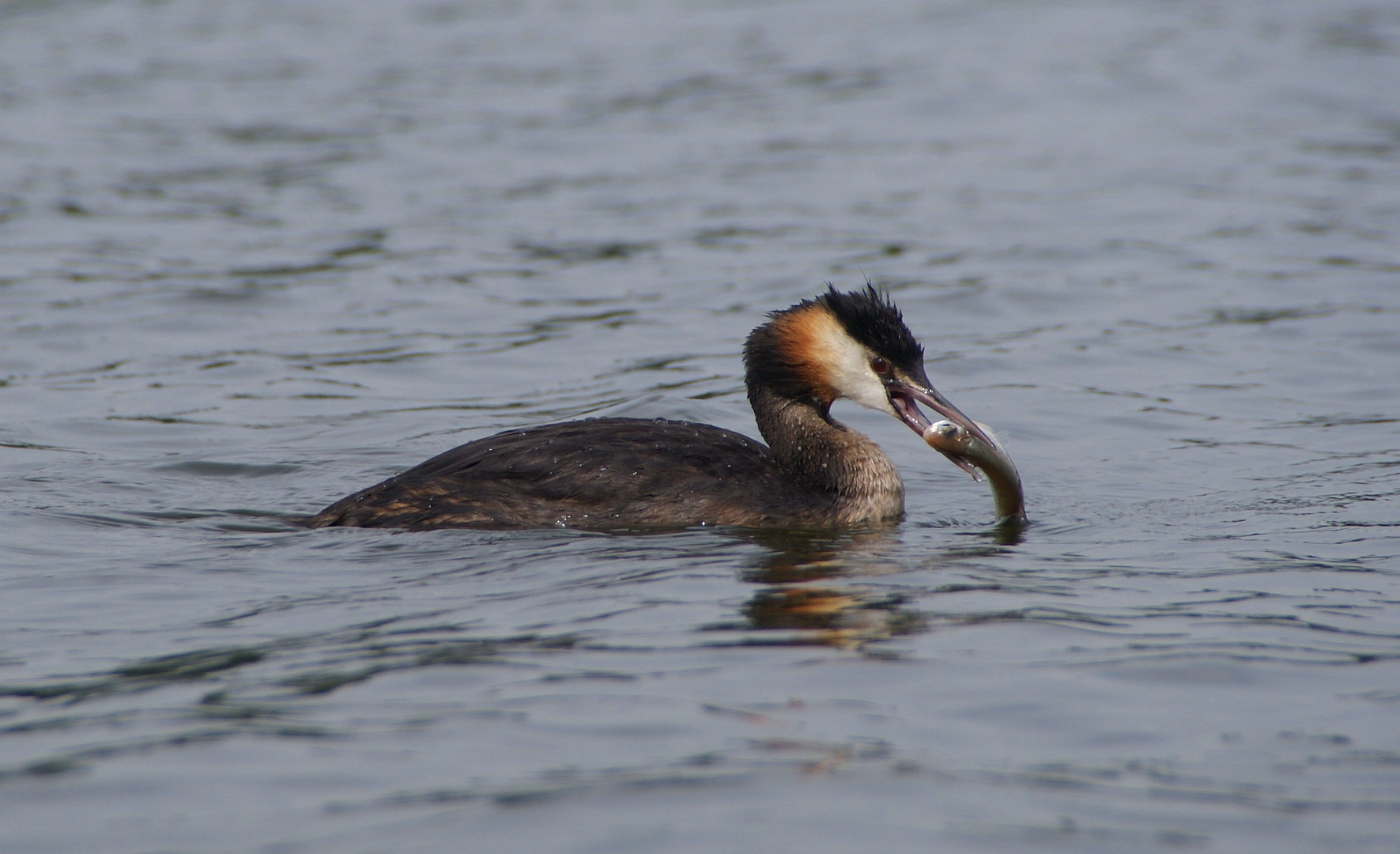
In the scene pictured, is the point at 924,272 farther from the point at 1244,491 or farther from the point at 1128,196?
the point at 1244,491

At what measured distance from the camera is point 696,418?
10188 mm

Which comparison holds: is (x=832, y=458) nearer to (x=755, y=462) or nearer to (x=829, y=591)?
(x=755, y=462)

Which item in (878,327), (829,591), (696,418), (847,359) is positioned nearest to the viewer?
(829,591)

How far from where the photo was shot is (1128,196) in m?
15.9

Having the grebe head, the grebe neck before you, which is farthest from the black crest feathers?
the grebe neck

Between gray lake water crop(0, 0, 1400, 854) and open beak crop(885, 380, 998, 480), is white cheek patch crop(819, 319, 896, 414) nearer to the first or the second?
open beak crop(885, 380, 998, 480)

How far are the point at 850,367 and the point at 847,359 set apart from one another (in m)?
0.04

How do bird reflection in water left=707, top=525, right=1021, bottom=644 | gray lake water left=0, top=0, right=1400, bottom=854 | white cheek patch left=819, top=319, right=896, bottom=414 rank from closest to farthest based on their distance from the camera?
gray lake water left=0, top=0, right=1400, bottom=854 → bird reflection in water left=707, top=525, right=1021, bottom=644 → white cheek patch left=819, top=319, right=896, bottom=414

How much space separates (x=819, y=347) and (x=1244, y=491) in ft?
7.09

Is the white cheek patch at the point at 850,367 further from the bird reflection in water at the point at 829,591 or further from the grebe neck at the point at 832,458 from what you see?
the bird reflection in water at the point at 829,591

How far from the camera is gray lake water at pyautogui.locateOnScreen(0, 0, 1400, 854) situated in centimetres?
470

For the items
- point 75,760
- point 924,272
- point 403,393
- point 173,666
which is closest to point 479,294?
point 403,393

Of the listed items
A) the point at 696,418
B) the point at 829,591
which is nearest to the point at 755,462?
the point at 829,591

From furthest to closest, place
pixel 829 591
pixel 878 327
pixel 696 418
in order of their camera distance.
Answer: pixel 696 418 → pixel 878 327 → pixel 829 591
